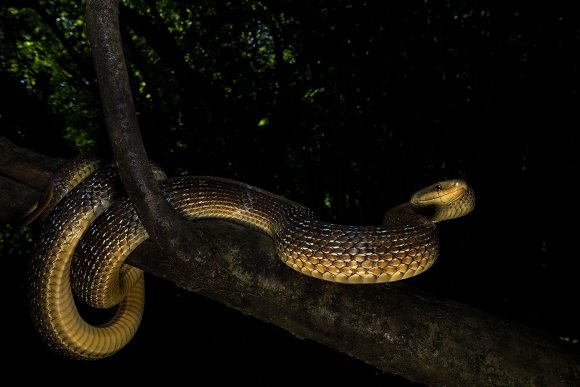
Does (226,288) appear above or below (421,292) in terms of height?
above

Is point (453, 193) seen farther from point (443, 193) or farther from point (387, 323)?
point (387, 323)

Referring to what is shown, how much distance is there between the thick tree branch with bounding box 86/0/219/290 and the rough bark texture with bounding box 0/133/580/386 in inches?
4.1

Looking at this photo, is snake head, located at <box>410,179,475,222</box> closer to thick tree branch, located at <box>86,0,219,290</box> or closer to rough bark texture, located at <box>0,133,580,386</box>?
rough bark texture, located at <box>0,133,580,386</box>

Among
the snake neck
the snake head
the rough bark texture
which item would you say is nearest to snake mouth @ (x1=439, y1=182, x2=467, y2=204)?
the snake head

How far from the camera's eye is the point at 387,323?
201 centimetres

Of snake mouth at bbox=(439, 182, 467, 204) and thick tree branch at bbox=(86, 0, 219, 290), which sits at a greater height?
thick tree branch at bbox=(86, 0, 219, 290)

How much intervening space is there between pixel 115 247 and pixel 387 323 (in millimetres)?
1622

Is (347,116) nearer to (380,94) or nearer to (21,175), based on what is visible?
(380,94)

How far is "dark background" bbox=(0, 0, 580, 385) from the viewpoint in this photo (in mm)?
6934

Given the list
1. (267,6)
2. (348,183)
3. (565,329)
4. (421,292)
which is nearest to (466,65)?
(348,183)

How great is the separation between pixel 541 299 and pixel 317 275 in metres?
8.56

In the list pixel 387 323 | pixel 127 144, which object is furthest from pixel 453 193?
pixel 127 144

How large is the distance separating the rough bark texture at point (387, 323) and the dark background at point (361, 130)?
5118 millimetres

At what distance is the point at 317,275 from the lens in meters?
2.22
